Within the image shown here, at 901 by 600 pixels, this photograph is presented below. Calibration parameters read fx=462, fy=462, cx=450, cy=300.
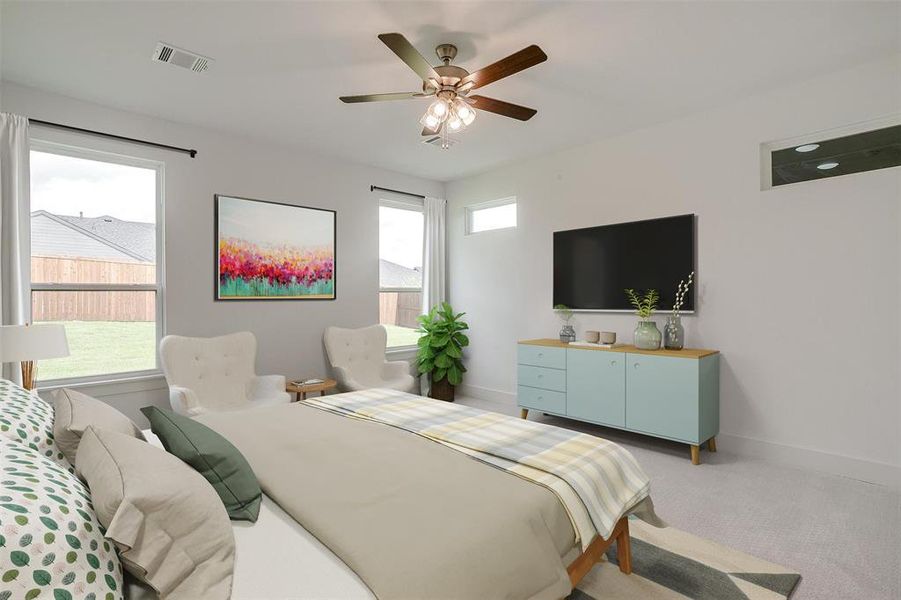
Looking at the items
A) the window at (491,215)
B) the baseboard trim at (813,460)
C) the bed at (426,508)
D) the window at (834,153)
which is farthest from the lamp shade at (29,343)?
the window at (834,153)

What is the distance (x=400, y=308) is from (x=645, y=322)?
2.87 metres

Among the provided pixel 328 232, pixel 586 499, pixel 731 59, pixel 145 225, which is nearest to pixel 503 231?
pixel 328 232

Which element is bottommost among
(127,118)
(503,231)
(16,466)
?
(16,466)

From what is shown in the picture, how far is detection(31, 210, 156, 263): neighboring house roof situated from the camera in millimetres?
3426

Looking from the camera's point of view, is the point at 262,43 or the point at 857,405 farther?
the point at 857,405

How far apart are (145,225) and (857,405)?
18.1 feet

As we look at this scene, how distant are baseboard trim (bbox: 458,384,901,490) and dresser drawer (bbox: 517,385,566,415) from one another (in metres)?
1.27

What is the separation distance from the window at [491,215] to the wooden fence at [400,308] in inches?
44.0

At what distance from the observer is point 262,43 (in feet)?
8.96

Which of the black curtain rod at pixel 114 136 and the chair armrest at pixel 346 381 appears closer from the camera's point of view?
the black curtain rod at pixel 114 136

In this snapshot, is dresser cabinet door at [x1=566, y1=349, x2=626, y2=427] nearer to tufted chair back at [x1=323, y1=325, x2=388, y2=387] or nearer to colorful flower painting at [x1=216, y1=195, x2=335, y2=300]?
tufted chair back at [x1=323, y1=325, x2=388, y2=387]

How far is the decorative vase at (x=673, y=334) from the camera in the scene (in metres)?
3.78

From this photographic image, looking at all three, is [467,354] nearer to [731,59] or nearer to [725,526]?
[725,526]

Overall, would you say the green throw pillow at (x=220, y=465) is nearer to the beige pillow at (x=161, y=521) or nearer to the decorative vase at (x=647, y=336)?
the beige pillow at (x=161, y=521)
